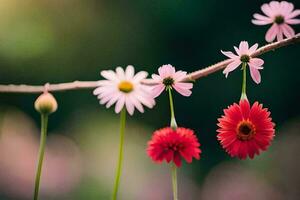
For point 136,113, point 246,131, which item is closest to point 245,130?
point 246,131

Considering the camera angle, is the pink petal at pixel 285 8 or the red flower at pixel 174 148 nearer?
the red flower at pixel 174 148

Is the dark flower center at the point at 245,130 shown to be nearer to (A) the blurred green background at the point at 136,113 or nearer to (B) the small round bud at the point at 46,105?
(B) the small round bud at the point at 46,105

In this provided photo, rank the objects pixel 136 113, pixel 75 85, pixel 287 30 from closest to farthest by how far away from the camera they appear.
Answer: pixel 75 85, pixel 287 30, pixel 136 113

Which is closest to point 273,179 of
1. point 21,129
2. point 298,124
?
point 298,124

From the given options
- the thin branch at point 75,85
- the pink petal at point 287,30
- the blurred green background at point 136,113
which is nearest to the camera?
the thin branch at point 75,85

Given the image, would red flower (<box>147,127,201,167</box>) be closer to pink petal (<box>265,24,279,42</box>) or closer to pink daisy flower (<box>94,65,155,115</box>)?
pink daisy flower (<box>94,65,155,115</box>)

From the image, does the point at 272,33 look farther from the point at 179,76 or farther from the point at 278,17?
the point at 179,76

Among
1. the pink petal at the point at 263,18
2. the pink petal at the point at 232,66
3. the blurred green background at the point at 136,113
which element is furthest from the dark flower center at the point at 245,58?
the blurred green background at the point at 136,113

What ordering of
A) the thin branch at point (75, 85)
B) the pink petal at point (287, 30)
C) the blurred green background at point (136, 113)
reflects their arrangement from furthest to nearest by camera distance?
the blurred green background at point (136, 113), the pink petal at point (287, 30), the thin branch at point (75, 85)
